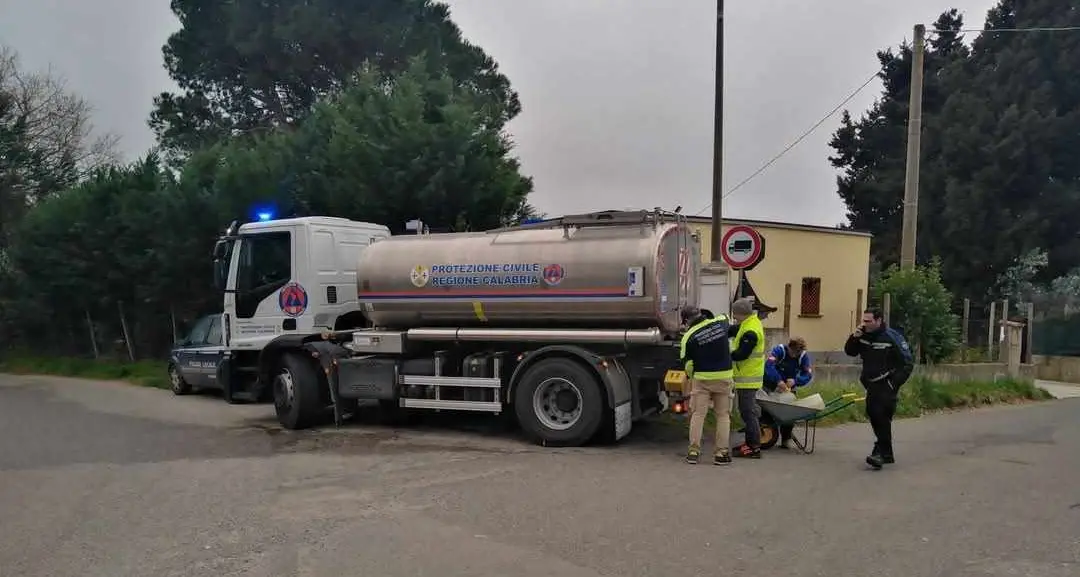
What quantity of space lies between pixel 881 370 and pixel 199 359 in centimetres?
1185

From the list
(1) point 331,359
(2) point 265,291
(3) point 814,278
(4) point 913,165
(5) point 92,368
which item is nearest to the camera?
(1) point 331,359

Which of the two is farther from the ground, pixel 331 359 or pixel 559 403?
pixel 331 359

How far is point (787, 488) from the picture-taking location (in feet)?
23.8

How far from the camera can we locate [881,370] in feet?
26.8

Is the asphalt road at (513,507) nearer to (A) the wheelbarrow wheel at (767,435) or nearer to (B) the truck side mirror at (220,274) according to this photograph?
(A) the wheelbarrow wheel at (767,435)

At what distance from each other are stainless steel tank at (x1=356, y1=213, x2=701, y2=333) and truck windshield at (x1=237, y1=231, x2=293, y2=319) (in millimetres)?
1664

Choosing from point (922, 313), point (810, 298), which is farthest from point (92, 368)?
point (922, 313)

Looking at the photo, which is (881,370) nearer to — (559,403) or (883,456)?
(883,456)

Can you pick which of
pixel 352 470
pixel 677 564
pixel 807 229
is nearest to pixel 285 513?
pixel 352 470

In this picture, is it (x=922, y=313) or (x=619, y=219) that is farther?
(x=922, y=313)

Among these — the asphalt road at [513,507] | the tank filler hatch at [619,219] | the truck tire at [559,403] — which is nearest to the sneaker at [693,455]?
the asphalt road at [513,507]

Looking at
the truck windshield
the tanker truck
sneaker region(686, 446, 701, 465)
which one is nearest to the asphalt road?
sneaker region(686, 446, 701, 465)

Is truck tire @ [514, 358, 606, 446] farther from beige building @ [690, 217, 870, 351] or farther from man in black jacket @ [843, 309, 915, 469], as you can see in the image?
beige building @ [690, 217, 870, 351]

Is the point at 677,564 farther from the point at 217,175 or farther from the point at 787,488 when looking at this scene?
the point at 217,175
